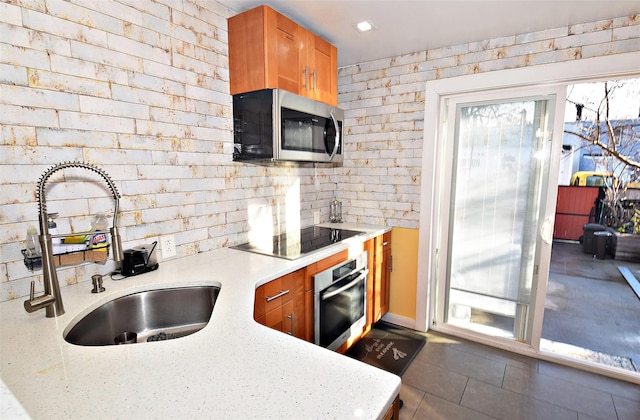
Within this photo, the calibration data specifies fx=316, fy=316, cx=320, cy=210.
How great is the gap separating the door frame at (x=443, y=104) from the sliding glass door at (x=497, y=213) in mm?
95

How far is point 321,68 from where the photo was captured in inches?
91.4

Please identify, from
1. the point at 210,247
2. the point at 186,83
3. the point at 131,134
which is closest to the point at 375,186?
the point at 210,247

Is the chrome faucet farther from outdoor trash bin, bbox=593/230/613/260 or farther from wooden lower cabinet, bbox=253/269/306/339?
outdoor trash bin, bbox=593/230/613/260

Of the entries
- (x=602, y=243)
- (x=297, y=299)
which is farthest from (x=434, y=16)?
(x=602, y=243)

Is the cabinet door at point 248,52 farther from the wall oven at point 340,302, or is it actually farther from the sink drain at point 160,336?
the sink drain at point 160,336

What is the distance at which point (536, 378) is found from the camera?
7.23ft

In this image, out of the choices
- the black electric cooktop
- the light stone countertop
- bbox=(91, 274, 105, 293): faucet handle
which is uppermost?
bbox=(91, 274, 105, 293): faucet handle

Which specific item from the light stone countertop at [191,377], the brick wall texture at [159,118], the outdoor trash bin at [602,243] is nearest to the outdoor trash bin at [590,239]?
the outdoor trash bin at [602,243]

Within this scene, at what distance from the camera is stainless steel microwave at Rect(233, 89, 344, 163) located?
1.91m

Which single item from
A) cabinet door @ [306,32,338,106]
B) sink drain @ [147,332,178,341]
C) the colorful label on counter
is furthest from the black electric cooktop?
cabinet door @ [306,32,338,106]

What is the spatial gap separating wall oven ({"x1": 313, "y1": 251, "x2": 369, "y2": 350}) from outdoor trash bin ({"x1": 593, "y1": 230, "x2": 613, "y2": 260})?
5.26 meters

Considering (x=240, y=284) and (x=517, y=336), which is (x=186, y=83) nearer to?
(x=240, y=284)

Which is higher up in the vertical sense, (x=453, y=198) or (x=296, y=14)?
(x=296, y=14)

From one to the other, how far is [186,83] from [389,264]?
2179 mm
